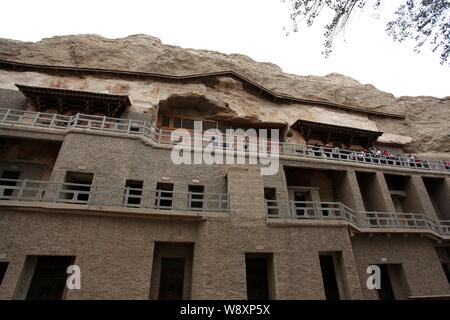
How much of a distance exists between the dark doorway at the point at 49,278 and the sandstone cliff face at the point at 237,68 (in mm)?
15803

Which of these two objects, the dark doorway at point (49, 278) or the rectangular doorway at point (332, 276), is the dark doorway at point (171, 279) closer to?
the dark doorway at point (49, 278)

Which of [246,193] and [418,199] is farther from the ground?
[418,199]

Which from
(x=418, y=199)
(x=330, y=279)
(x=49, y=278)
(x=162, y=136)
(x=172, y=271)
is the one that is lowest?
(x=49, y=278)

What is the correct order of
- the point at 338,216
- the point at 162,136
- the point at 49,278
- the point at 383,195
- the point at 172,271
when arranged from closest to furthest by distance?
the point at 49,278 < the point at 172,271 < the point at 338,216 < the point at 162,136 < the point at 383,195

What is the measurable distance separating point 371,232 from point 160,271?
37.6 ft

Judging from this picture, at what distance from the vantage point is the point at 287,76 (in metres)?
26.4

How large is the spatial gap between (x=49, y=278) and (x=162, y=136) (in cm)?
954

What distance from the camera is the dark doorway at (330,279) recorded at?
11.6 meters

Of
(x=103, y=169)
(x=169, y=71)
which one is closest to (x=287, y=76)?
(x=169, y=71)

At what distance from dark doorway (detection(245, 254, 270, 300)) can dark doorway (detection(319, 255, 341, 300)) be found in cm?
299

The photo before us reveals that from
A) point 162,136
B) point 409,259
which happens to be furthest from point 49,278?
point 409,259

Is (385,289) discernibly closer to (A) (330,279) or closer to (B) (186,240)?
(A) (330,279)

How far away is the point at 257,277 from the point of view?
11.4 metres

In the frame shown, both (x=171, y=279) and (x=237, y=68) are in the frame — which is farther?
(x=237, y=68)
